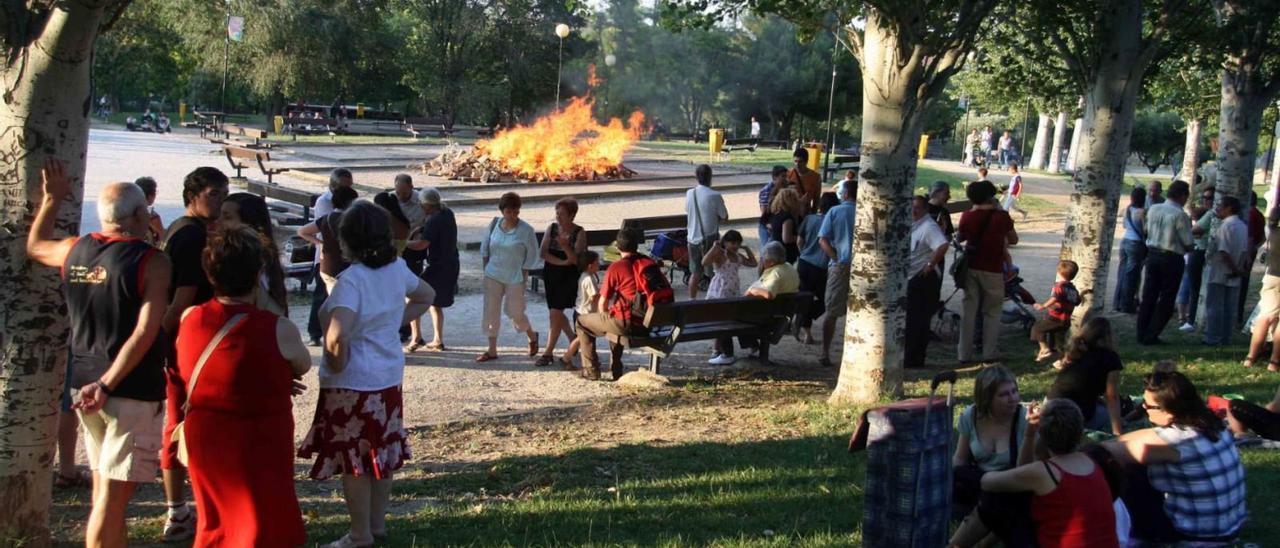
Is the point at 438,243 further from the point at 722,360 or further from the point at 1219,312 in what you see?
the point at 1219,312

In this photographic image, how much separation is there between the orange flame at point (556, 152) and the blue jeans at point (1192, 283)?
16.9 m

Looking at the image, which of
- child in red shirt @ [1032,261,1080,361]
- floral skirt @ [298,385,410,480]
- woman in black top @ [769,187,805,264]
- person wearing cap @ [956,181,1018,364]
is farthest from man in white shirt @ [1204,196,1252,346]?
floral skirt @ [298,385,410,480]

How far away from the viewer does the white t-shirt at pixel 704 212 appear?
42.2ft

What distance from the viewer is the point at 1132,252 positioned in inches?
520

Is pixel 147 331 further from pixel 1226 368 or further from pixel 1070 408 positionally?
pixel 1226 368

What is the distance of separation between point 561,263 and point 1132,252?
7171mm

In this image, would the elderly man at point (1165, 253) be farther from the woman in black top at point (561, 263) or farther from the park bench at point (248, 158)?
the park bench at point (248, 158)

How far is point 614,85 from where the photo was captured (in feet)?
202

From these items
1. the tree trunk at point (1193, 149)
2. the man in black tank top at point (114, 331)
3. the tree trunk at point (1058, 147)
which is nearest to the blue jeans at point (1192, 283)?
the man in black tank top at point (114, 331)

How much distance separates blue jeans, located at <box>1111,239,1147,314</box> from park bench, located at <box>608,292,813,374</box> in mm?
4933

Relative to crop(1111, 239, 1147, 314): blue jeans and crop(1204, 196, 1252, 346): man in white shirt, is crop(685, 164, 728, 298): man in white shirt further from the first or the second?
crop(1204, 196, 1252, 346): man in white shirt

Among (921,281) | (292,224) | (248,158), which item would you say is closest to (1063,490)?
(921,281)

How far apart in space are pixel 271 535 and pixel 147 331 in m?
1.03

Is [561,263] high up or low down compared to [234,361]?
down
